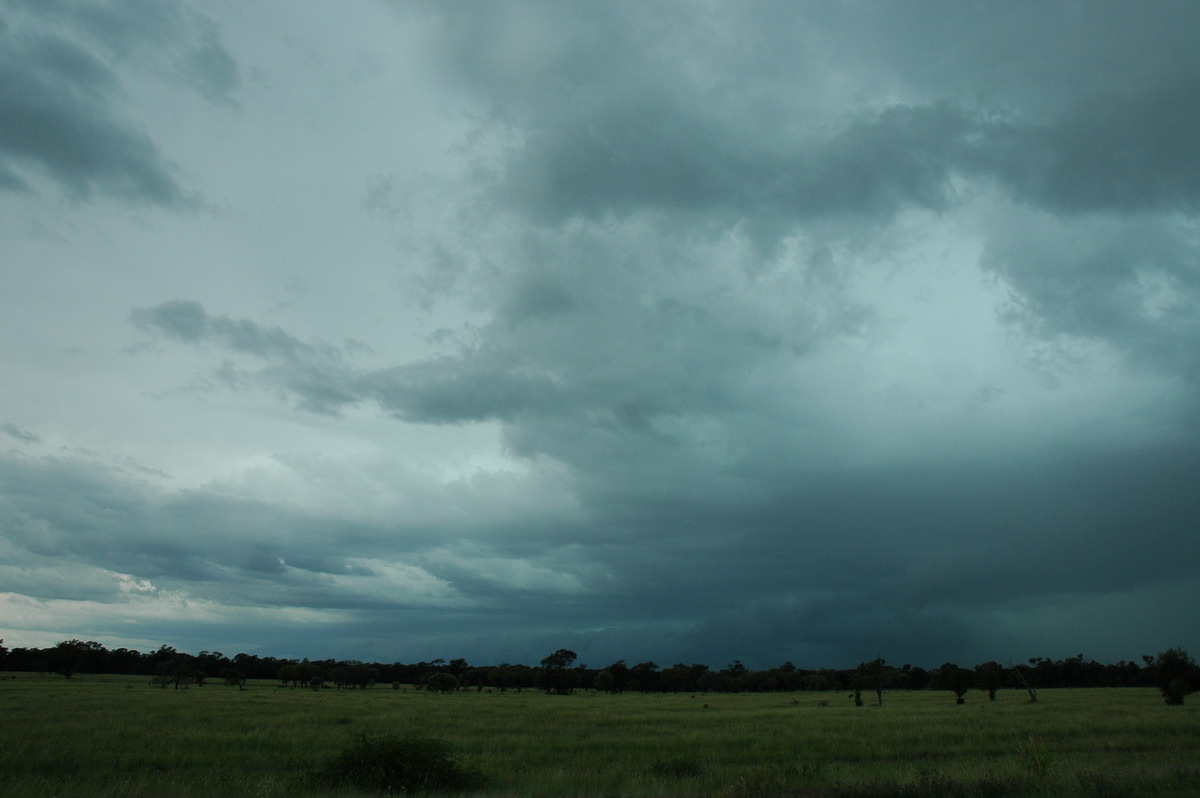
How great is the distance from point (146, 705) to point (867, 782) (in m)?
50.5

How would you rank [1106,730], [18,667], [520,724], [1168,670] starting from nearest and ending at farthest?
[1106,730] < [520,724] < [1168,670] < [18,667]

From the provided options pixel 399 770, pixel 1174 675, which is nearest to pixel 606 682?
pixel 1174 675

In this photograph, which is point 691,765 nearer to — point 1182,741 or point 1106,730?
point 1182,741

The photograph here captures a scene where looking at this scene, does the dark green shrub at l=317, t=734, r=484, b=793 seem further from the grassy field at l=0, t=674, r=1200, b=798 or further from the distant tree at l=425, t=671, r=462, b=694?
the distant tree at l=425, t=671, r=462, b=694

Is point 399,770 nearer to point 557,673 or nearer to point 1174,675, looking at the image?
point 1174,675

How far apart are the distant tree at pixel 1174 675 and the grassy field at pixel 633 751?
1067cm

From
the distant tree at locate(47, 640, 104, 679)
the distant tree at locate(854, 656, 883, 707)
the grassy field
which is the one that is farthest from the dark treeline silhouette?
the grassy field

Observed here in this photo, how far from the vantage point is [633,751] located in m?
30.2

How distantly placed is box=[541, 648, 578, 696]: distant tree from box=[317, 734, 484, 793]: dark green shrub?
117m

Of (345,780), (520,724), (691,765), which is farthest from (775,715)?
(345,780)

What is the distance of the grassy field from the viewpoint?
693 inches

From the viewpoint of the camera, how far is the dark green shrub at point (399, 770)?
20344 mm

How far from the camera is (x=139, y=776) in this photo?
70.3 feet

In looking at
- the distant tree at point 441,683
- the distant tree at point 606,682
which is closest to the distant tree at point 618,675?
the distant tree at point 606,682
